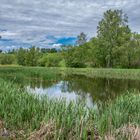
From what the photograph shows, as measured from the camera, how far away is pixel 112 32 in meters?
57.6

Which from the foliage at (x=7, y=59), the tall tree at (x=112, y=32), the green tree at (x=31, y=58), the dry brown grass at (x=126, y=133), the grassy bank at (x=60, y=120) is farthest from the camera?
the foliage at (x=7, y=59)

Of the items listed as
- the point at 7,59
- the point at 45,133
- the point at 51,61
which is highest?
the point at 7,59

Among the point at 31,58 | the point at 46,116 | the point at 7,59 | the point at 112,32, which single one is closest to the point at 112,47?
the point at 112,32

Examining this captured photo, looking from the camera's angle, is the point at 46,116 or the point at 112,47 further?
the point at 112,47

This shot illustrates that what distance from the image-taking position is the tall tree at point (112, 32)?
189 ft

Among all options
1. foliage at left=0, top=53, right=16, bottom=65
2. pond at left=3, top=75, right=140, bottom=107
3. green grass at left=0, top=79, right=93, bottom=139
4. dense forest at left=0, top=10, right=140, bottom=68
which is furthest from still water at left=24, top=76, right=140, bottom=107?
foliage at left=0, top=53, right=16, bottom=65

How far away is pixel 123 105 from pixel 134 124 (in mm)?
2006

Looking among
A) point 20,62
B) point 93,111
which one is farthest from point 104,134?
point 20,62

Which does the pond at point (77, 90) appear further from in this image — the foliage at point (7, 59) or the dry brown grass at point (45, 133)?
the foliage at point (7, 59)

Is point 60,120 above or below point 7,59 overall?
below

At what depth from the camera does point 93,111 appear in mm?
7789

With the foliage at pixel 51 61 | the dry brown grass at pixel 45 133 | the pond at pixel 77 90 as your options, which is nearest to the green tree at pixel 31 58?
the foliage at pixel 51 61

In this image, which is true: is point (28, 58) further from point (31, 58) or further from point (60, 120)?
point (60, 120)

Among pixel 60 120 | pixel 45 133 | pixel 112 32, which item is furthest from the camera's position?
pixel 112 32
